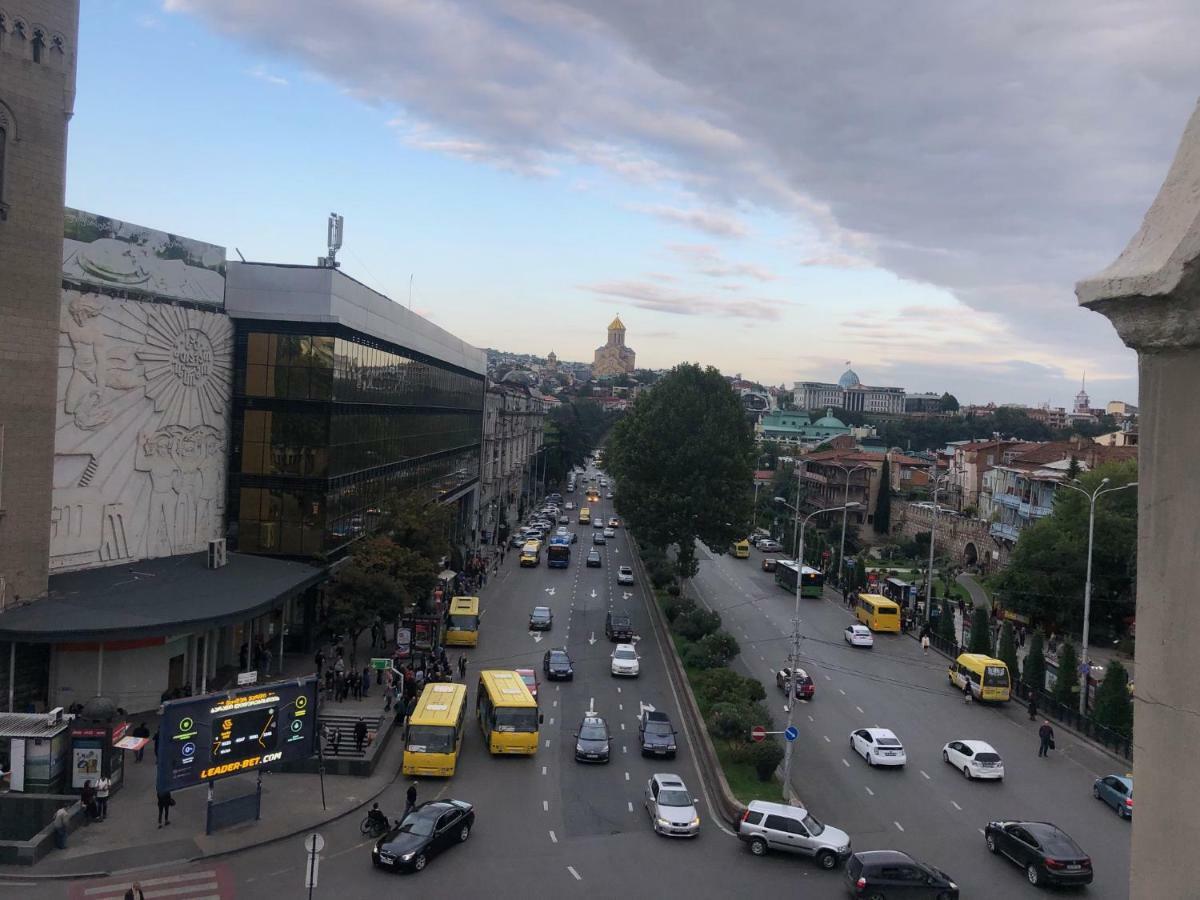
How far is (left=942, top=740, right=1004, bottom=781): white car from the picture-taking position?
84.5ft

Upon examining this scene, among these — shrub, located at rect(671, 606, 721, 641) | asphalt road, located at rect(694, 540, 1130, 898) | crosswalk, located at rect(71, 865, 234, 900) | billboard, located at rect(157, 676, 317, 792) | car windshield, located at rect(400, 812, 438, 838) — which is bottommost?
asphalt road, located at rect(694, 540, 1130, 898)

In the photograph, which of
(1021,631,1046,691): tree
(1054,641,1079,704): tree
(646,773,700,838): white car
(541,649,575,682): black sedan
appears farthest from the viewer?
(1021,631,1046,691): tree

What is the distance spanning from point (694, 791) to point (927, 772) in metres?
7.16

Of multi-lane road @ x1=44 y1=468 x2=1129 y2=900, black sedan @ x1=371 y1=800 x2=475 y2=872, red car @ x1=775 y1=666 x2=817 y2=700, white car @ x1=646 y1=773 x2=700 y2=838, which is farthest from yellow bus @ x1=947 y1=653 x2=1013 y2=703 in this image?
black sedan @ x1=371 y1=800 x2=475 y2=872

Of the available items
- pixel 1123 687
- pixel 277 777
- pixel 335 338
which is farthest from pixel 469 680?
pixel 1123 687

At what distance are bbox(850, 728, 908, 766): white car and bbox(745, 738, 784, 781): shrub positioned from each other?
3.28 m

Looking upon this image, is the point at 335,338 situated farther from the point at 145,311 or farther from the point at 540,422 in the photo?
the point at 540,422

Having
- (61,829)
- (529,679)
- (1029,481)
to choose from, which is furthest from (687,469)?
(61,829)

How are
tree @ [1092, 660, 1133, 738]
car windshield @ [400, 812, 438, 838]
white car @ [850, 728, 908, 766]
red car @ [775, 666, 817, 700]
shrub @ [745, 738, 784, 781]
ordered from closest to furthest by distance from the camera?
car windshield @ [400, 812, 438, 838] → shrub @ [745, 738, 784, 781] → white car @ [850, 728, 908, 766] → tree @ [1092, 660, 1133, 738] → red car @ [775, 666, 817, 700]

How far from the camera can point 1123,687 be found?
29375mm

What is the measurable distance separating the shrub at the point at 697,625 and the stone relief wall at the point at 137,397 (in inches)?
746

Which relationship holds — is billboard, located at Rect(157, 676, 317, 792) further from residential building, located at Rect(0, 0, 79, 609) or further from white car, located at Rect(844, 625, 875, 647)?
white car, located at Rect(844, 625, 875, 647)

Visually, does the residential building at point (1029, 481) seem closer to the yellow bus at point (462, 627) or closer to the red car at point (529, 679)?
the yellow bus at point (462, 627)

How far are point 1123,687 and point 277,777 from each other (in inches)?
994
